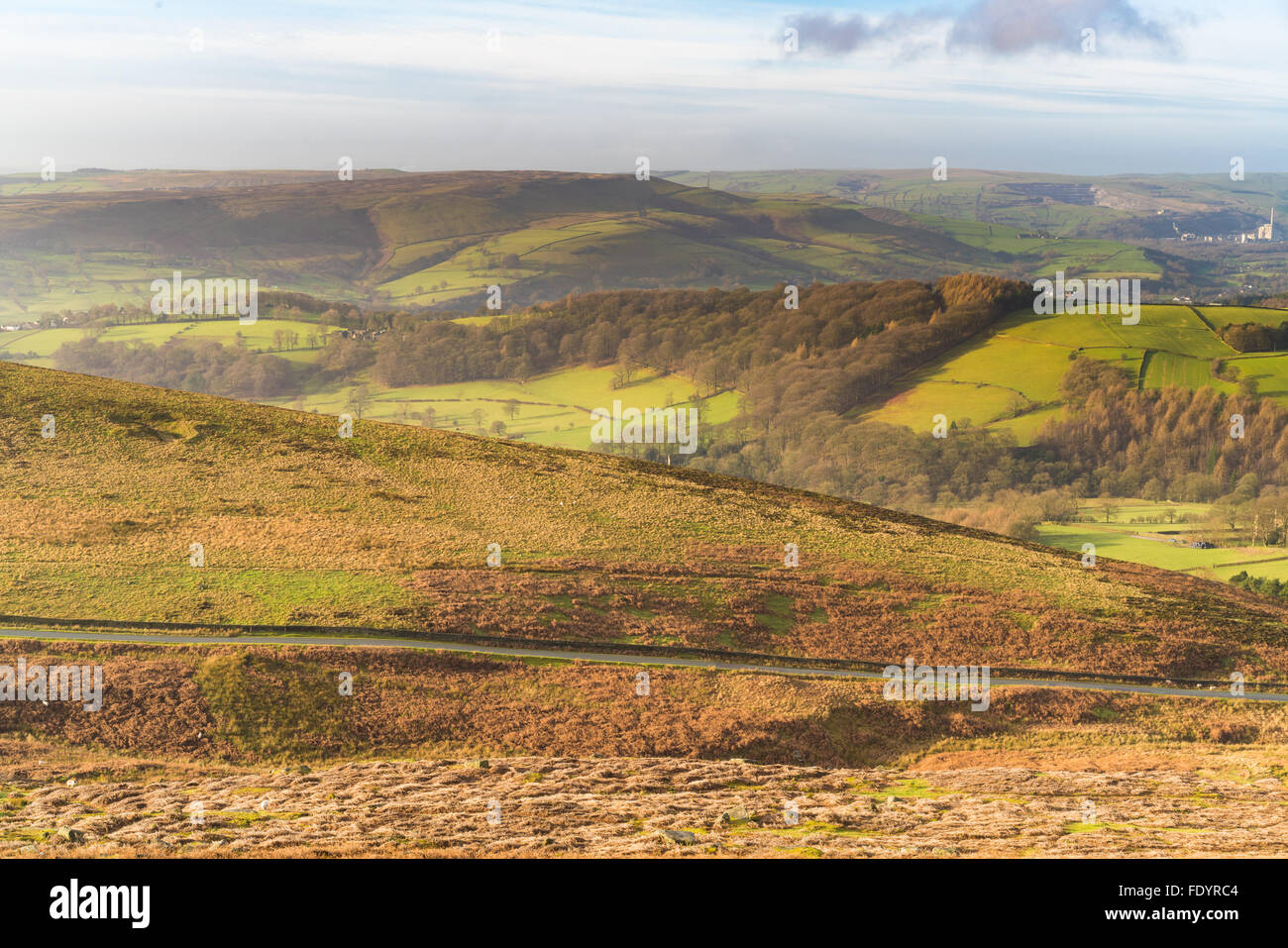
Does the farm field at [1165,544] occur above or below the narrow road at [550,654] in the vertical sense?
below

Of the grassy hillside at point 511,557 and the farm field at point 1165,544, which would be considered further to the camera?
the farm field at point 1165,544

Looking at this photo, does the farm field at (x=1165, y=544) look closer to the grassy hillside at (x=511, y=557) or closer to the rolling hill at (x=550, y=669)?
the rolling hill at (x=550, y=669)

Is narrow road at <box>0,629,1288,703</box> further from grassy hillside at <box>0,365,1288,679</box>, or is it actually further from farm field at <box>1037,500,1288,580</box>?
farm field at <box>1037,500,1288,580</box>

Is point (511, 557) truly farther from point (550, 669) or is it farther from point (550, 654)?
point (550, 669)

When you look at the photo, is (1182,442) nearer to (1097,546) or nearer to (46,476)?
(1097,546)

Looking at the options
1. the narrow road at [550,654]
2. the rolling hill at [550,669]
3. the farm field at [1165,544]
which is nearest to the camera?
the rolling hill at [550,669]

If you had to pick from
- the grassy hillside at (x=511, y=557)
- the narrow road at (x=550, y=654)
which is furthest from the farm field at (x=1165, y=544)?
the narrow road at (x=550, y=654)

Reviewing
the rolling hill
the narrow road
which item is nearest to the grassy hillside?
the rolling hill

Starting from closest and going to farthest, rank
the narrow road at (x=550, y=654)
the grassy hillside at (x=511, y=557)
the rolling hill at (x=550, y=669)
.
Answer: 1. the rolling hill at (x=550, y=669)
2. the narrow road at (x=550, y=654)
3. the grassy hillside at (x=511, y=557)
